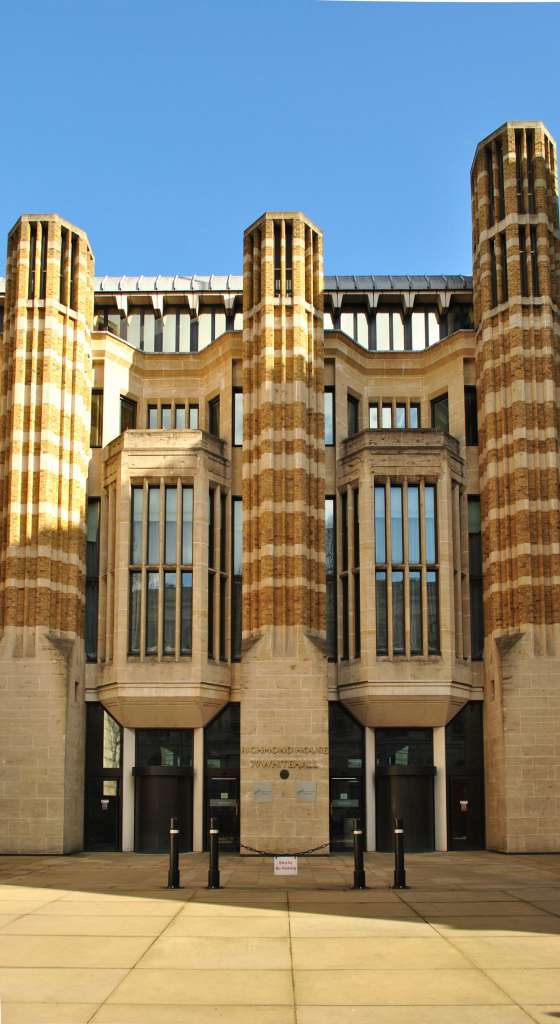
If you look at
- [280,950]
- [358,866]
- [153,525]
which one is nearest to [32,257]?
[153,525]

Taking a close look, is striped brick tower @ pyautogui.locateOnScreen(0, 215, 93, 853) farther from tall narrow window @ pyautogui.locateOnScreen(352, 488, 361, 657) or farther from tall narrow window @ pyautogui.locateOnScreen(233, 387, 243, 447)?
tall narrow window @ pyautogui.locateOnScreen(352, 488, 361, 657)

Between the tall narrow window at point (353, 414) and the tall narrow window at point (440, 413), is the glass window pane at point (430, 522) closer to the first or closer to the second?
the tall narrow window at point (440, 413)

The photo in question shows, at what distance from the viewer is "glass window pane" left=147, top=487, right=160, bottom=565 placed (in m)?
35.3

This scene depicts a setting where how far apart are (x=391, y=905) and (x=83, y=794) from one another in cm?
1669

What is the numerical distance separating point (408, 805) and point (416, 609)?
233 inches

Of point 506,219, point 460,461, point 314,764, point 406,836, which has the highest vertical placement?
point 506,219

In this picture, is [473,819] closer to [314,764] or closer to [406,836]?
[406,836]

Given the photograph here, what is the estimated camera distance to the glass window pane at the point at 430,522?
3528 cm

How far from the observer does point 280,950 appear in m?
15.6

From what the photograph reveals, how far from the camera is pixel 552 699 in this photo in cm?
3322

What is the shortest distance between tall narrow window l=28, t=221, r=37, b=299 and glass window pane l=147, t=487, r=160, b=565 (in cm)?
756

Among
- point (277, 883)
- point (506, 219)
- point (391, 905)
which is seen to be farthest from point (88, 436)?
point (391, 905)

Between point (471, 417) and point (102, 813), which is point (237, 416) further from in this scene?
point (102, 813)

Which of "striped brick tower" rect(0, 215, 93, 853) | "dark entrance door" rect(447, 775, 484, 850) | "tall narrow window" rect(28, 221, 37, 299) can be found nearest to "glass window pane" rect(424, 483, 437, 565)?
"dark entrance door" rect(447, 775, 484, 850)
